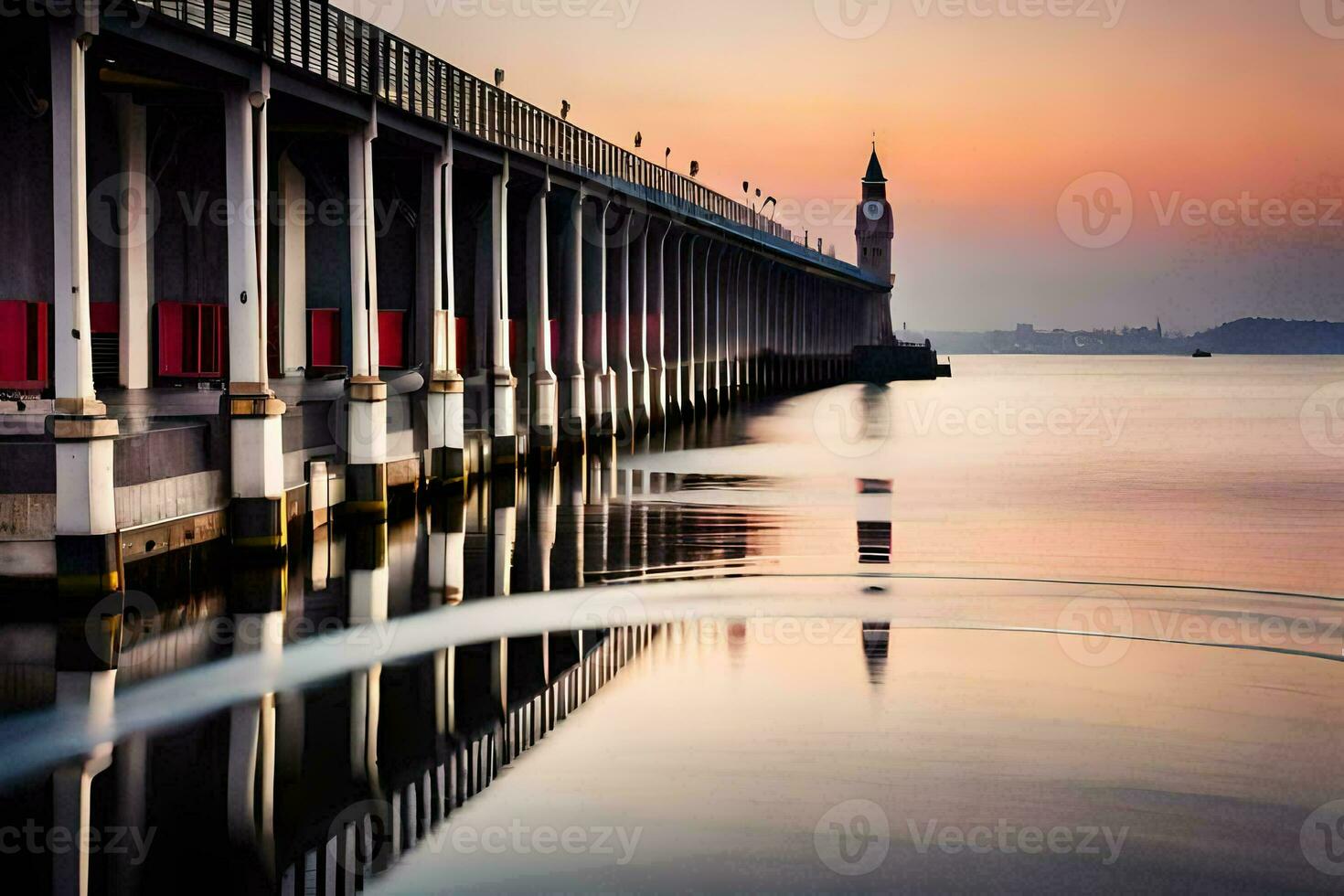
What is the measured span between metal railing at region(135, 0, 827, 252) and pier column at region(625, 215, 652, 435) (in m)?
6.28

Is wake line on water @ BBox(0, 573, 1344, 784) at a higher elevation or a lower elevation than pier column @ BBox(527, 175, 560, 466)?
lower

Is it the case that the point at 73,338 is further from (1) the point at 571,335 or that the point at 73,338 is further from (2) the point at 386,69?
(1) the point at 571,335

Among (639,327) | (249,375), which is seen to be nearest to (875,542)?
(249,375)

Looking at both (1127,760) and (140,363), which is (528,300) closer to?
(140,363)

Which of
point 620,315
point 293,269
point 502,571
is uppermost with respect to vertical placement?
point 620,315

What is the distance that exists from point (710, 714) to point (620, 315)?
1802 inches

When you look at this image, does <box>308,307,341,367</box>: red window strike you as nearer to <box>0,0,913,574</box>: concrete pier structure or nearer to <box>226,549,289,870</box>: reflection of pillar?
<box>0,0,913,574</box>: concrete pier structure

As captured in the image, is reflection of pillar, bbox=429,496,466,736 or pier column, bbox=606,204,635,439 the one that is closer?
reflection of pillar, bbox=429,496,466,736

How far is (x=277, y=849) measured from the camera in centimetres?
941

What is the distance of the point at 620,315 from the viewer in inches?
2286

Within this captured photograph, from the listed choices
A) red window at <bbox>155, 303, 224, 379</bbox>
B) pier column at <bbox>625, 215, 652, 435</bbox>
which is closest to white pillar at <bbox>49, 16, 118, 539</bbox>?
red window at <bbox>155, 303, 224, 379</bbox>

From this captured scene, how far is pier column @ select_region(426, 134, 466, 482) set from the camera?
33406 mm

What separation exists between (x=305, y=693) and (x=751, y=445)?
133ft

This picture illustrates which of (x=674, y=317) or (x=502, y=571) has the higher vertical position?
(x=674, y=317)
